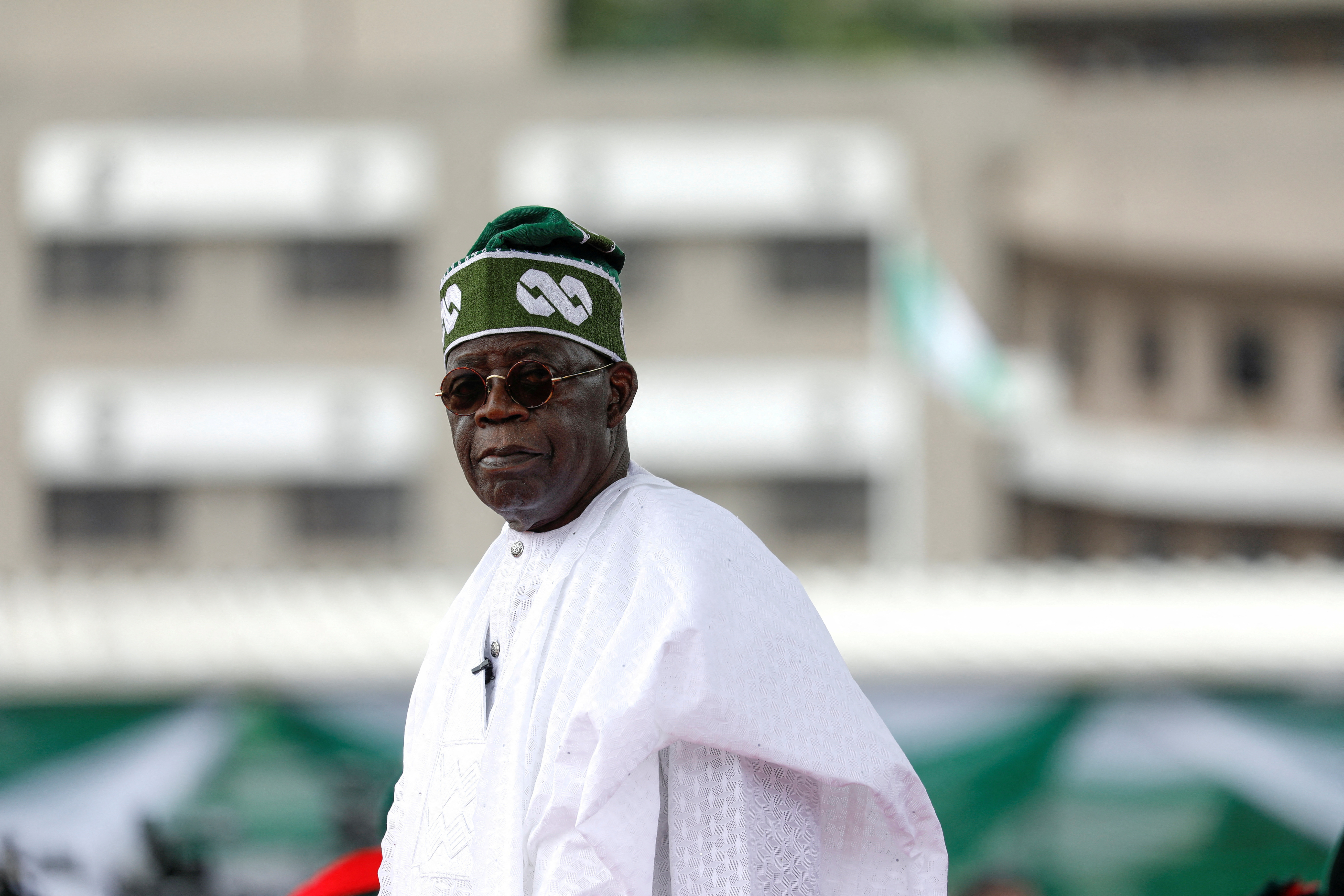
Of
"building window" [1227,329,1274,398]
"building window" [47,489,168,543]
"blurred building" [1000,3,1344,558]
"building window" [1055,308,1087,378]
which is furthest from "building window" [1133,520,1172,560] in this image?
"building window" [47,489,168,543]

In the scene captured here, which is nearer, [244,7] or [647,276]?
[647,276]

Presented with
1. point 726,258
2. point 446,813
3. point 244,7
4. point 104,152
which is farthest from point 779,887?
point 244,7

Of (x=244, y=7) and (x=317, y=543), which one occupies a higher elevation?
(x=244, y=7)

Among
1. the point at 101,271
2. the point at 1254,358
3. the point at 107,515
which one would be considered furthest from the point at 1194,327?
the point at 107,515

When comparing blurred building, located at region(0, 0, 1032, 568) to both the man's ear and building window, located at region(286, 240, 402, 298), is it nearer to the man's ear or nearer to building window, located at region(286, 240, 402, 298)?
building window, located at region(286, 240, 402, 298)

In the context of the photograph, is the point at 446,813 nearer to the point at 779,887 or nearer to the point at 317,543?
the point at 779,887

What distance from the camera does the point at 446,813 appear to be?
2027mm

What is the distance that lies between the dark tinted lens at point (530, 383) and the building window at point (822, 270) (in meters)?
18.1

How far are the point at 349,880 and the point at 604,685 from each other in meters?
1.21

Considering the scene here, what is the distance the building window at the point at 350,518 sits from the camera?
2030 cm

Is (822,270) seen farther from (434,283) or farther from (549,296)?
(549,296)

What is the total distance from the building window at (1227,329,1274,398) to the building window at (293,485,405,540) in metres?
12.4

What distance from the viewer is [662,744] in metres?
1.82

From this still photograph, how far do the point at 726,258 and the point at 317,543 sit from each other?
20.8ft
